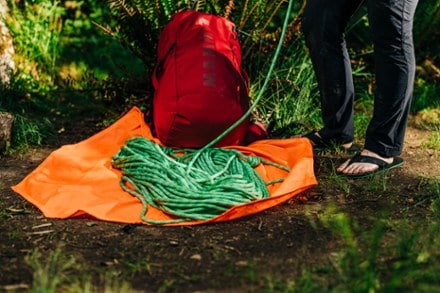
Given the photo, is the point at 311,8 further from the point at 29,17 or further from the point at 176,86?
the point at 29,17

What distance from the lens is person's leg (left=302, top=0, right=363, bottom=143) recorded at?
333 centimetres

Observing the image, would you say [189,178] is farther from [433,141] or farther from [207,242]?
[433,141]

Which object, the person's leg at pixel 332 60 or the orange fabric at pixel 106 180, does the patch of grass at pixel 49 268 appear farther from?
the person's leg at pixel 332 60

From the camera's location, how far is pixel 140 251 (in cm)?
256

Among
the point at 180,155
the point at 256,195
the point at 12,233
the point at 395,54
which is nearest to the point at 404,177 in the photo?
the point at 395,54

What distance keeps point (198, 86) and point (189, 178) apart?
563mm

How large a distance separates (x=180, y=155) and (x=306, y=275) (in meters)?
1.39

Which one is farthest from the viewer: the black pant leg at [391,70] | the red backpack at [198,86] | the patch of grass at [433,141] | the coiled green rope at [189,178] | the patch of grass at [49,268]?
the patch of grass at [433,141]

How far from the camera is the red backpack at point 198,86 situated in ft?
11.4

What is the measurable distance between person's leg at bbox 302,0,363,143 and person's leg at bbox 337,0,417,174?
9.3 inches

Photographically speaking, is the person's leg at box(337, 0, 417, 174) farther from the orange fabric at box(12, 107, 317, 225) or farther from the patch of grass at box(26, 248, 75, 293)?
the patch of grass at box(26, 248, 75, 293)

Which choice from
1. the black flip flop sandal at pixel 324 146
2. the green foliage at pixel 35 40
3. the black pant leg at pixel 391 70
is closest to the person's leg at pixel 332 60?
the black flip flop sandal at pixel 324 146

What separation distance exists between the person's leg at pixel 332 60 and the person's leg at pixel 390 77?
237 mm

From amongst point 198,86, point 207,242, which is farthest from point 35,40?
point 207,242
